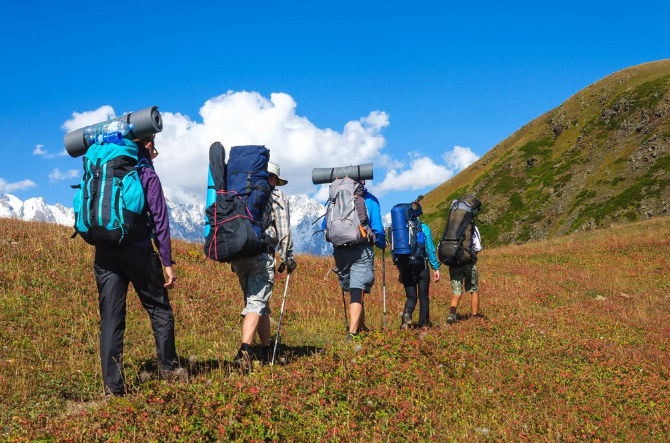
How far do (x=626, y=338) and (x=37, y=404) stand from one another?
9.84 m

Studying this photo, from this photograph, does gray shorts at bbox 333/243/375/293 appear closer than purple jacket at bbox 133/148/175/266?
No

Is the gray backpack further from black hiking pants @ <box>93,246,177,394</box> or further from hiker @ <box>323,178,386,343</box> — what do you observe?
black hiking pants @ <box>93,246,177,394</box>

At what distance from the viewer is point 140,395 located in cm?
432

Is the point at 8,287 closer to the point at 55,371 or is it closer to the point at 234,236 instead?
the point at 55,371

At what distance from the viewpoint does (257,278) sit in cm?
597

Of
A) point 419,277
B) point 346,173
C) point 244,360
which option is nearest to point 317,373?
point 244,360

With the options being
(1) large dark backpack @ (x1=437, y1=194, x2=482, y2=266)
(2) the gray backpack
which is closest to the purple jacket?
(2) the gray backpack

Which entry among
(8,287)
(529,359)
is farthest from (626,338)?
(8,287)

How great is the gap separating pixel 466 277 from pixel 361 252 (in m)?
4.19

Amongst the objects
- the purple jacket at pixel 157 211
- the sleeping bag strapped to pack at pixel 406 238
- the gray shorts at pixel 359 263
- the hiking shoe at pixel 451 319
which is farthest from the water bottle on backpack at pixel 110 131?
the hiking shoe at pixel 451 319

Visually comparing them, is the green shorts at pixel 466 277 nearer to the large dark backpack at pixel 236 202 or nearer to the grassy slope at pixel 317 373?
the grassy slope at pixel 317 373

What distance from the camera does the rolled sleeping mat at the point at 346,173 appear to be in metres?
7.82

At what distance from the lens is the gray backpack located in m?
7.43

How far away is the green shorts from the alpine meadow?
0.94 meters
